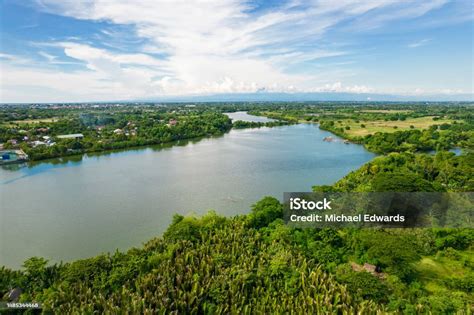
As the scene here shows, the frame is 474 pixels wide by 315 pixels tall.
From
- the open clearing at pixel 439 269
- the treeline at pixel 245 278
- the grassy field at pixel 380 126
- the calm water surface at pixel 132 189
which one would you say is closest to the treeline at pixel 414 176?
the calm water surface at pixel 132 189

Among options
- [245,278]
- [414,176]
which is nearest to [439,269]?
[414,176]

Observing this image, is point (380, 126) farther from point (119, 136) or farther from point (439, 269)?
point (439, 269)

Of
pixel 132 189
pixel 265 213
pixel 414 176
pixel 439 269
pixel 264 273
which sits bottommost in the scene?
pixel 439 269

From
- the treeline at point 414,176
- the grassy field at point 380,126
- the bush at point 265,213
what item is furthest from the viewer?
the grassy field at point 380,126

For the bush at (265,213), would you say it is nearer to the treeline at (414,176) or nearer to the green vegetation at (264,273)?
the green vegetation at (264,273)

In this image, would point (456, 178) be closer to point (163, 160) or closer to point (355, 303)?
point (355, 303)

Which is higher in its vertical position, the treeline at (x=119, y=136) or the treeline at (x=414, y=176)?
the treeline at (x=119, y=136)

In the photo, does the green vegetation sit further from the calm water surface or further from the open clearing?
the calm water surface

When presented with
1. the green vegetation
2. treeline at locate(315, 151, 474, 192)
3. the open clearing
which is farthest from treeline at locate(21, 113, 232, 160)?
the open clearing
